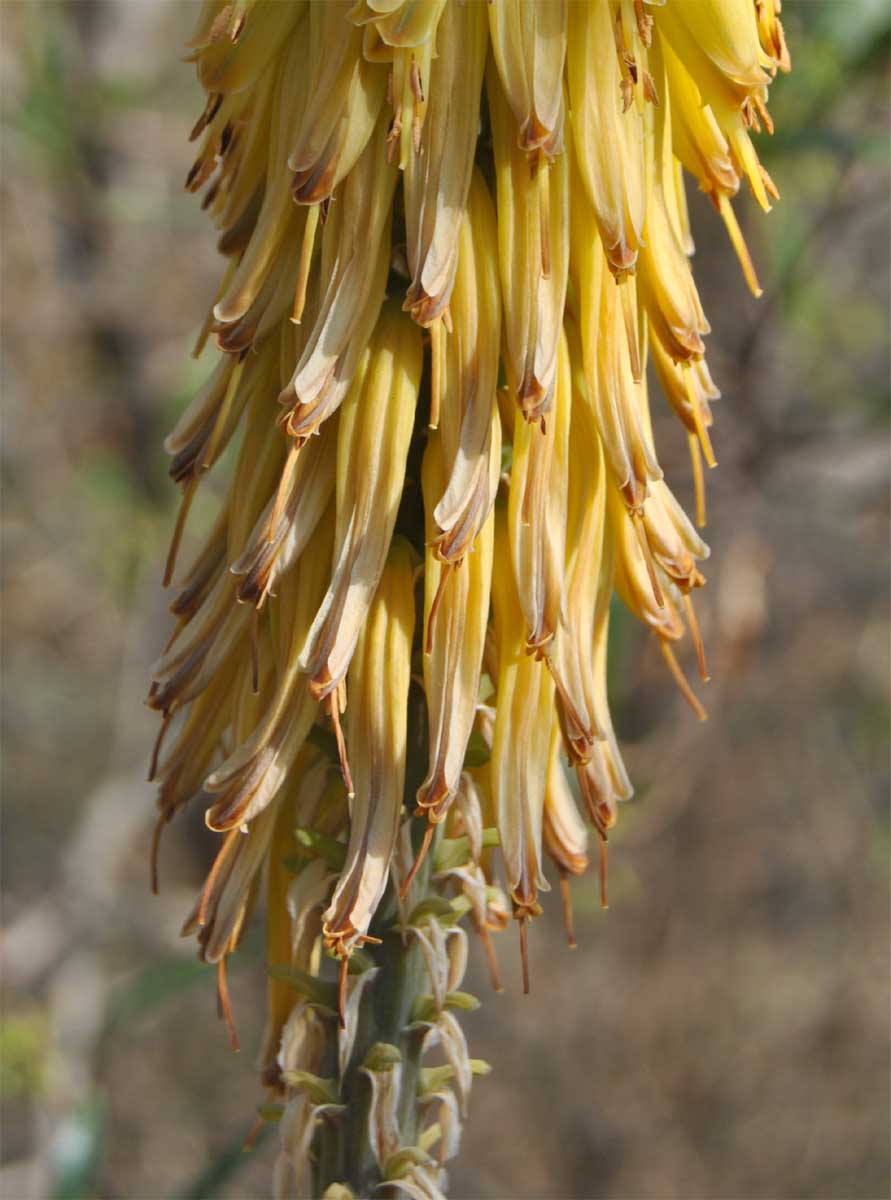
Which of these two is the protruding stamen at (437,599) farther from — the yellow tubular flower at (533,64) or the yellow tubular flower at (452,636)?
the yellow tubular flower at (533,64)

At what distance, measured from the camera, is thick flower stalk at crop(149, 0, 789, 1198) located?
1.09 meters

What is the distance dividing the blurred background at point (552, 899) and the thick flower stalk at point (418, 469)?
269cm

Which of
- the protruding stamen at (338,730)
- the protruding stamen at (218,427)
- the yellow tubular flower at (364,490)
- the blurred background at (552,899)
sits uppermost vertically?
the protruding stamen at (218,427)

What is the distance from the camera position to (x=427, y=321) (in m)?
1.06

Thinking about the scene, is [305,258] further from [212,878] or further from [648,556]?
[212,878]

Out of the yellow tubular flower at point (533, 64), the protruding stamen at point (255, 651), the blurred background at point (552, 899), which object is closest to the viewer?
the yellow tubular flower at point (533, 64)

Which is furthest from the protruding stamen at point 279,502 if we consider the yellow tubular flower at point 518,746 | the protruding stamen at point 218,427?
the yellow tubular flower at point 518,746

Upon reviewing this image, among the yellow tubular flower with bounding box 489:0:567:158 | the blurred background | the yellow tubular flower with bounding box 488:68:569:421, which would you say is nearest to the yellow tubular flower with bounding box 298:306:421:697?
the yellow tubular flower with bounding box 488:68:569:421

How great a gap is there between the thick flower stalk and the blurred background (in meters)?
2.69

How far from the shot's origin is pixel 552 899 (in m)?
5.43

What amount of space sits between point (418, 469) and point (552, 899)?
14.6 feet

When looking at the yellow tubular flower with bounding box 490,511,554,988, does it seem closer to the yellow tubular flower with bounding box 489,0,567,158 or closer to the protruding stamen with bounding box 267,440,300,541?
the protruding stamen with bounding box 267,440,300,541

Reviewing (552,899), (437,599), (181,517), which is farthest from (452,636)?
(552,899)

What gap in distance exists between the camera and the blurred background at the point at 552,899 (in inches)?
174
